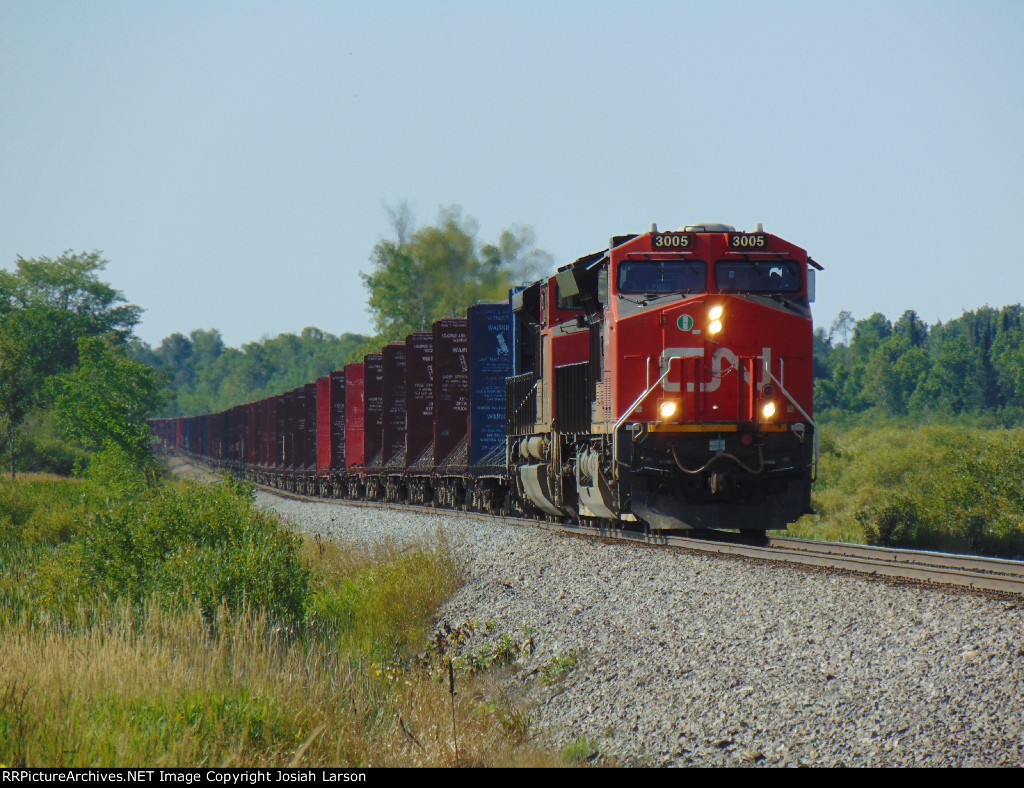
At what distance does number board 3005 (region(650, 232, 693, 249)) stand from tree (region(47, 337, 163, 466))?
89.3 feet

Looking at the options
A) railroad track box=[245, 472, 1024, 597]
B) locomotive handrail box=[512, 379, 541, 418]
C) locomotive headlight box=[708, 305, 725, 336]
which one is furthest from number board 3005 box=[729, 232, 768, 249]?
locomotive handrail box=[512, 379, 541, 418]

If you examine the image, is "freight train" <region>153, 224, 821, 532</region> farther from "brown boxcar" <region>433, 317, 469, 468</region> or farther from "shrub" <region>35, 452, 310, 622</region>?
"brown boxcar" <region>433, 317, 469, 468</region>

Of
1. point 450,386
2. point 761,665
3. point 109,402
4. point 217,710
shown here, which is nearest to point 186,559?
point 217,710

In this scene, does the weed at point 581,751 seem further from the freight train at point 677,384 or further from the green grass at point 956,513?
the green grass at point 956,513

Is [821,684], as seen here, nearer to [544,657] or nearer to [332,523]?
[544,657]

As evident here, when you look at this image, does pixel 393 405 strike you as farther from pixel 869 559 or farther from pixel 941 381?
pixel 941 381

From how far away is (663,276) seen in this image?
12898 millimetres

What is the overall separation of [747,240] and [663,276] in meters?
1.11

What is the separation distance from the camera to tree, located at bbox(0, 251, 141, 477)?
58.8 meters

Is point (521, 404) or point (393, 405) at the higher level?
point (393, 405)

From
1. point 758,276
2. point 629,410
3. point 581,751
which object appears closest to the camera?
point 581,751

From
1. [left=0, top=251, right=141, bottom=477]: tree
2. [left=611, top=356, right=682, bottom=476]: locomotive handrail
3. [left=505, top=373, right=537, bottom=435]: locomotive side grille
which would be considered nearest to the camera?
[left=611, top=356, right=682, bottom=476]: locomotive handrail

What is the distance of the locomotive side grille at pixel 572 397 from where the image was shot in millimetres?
14086

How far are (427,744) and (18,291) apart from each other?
7964 centimetres
